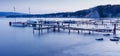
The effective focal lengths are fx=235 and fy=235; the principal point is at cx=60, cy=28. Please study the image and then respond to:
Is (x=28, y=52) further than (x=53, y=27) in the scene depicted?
No

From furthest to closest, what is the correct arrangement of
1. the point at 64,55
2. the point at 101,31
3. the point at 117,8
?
the point at 117,8
the point at 101,31
the point at 64,55

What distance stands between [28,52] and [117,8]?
448ft

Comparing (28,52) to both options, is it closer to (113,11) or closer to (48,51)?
(48,51)

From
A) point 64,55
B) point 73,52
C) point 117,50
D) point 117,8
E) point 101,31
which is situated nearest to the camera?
point 64,55

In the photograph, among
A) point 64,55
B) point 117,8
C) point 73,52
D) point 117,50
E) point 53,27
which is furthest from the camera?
point 117,8

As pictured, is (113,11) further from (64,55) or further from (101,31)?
(64,55)

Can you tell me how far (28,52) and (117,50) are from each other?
45.2ft

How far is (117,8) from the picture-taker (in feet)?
533

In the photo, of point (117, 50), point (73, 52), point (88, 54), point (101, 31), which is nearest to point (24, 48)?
point (73, 52)

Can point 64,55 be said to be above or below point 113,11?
below

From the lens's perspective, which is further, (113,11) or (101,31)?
(113,11)

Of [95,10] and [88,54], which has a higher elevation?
[95,10]

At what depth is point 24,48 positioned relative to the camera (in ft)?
125

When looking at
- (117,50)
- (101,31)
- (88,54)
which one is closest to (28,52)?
(88,54)
